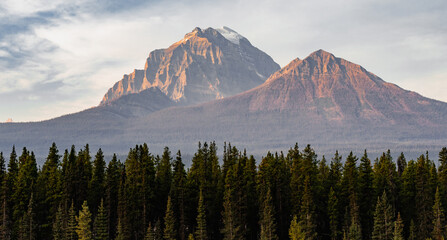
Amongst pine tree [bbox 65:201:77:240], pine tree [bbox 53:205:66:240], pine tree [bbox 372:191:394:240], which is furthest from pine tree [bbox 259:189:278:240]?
pine tree [bbox 53:205:66:240]

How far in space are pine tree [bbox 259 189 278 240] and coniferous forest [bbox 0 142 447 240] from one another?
174 millimetres

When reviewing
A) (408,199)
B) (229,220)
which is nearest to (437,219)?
(408,199)

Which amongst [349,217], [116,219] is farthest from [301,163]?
[116,219]

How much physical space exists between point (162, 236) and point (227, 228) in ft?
48.0

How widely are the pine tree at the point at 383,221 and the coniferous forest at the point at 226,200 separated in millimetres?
169

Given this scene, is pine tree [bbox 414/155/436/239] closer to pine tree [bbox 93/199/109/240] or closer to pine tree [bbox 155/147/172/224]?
pine tree [bbox 155/147/172/224]

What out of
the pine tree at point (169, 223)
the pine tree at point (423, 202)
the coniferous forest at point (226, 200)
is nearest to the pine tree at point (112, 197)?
the coniferous forest at point (226, 200)

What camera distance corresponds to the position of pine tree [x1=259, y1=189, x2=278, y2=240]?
96137mm

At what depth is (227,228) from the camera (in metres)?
97.2

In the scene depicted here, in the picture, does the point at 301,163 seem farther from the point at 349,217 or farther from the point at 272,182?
the point at 349,217

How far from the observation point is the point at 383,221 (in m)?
98.1

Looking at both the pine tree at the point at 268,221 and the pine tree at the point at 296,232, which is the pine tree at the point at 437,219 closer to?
the pine tree at the point at 296,232

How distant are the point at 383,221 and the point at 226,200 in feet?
88.0

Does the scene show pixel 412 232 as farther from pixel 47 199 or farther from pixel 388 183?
pixel 47 199
